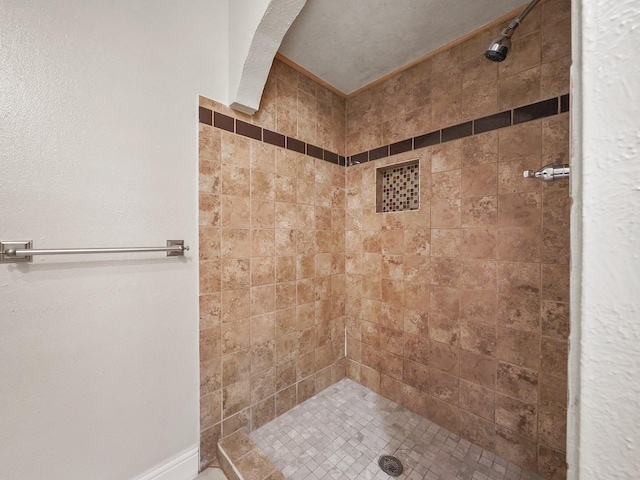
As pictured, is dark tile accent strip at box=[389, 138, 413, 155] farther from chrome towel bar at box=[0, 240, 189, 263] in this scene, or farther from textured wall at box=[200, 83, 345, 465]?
chrome towel bar at box=[0, 240, 189, 263]

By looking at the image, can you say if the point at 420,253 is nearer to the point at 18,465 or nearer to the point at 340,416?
the point at 340,416

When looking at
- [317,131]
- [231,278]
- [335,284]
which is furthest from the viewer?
[335,284]

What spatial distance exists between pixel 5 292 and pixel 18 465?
0.59m

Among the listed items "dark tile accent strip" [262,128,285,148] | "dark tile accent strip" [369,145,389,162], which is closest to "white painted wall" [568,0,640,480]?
"dark tile accent strip" [262,128,285,148]

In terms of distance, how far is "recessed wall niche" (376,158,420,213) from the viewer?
1656mm

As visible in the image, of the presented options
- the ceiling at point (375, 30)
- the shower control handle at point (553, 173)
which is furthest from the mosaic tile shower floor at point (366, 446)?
the ceiling at point (375, 30)

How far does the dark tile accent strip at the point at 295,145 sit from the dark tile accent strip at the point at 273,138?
5 cm

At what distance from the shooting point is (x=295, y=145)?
1.66m

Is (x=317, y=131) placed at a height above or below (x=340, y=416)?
above

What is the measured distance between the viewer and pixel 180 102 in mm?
1195

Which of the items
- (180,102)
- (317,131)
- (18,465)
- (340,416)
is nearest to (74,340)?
(18,465)

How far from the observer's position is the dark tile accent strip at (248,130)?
1.38m

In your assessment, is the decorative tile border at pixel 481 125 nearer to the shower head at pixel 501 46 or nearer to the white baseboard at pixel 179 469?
the shower head at pixel 501 46

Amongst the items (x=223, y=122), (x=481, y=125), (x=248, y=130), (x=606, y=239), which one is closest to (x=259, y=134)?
(x=248, y=130)
